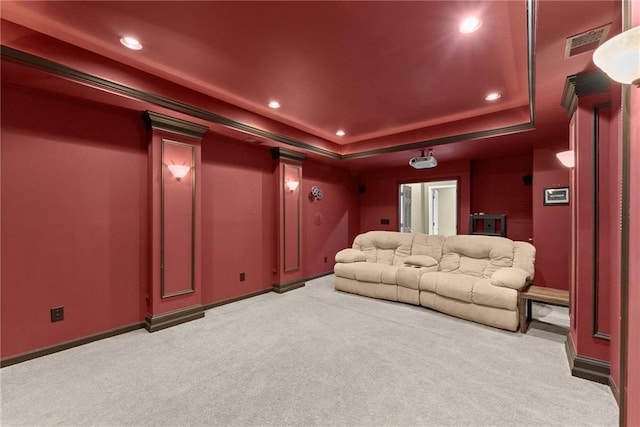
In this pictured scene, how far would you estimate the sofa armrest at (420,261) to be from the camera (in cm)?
410

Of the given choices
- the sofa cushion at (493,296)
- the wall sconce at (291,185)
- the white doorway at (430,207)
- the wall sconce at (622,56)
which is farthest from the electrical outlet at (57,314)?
the white doorway at (430,207)

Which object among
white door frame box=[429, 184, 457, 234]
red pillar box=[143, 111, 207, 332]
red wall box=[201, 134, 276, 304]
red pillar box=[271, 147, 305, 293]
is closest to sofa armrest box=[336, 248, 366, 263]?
red pillar box=[271, 147, 305, 293]

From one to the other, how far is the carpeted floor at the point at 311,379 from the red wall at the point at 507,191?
2.26 m

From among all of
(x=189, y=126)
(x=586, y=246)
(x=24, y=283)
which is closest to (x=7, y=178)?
(x=24, y=283)

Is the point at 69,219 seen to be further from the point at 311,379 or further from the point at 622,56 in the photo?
the point at 622,56

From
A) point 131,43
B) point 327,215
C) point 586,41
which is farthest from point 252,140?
point 586,41

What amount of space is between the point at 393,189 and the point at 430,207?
2625 mm

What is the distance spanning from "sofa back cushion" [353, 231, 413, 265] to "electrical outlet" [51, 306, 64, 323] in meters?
4.02

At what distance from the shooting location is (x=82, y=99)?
2697 mm

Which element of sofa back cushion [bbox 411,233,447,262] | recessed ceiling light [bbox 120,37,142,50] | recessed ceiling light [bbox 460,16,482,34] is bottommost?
sofa back cushion [bbox 411,233,447,262]

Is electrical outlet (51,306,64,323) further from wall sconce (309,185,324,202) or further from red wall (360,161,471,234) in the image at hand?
red wall (360,161,471,234)

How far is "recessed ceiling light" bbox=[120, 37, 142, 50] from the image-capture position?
2.22 metres

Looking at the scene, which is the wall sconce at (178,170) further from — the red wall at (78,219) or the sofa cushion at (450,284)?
the sofa cushion at (450,284)

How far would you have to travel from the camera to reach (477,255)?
A: 3.93m
